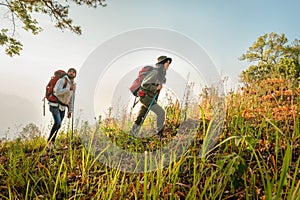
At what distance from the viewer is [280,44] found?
36.3m

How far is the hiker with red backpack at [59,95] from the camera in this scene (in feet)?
18.8

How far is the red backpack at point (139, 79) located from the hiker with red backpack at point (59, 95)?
69.1 inches

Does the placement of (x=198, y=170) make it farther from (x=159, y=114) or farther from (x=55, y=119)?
(x=55, y=119)

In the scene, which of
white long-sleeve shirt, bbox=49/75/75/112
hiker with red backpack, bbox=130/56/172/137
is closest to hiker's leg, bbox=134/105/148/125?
hiker with red backpack, bbox=130/56/172/137

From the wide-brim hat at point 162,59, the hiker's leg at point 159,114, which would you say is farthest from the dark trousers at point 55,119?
the wide-brim hat at point 162,59

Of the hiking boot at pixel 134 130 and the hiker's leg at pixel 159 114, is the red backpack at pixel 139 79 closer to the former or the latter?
the hiker's leg at pixel 159 114

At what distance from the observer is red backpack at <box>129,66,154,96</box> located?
459cm

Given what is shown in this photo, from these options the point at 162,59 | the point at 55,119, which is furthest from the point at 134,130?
the point at 55,119

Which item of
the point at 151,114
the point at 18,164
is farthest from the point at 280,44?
the point at 18,164

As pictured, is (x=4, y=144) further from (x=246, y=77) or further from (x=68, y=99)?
(x=246, y=77)

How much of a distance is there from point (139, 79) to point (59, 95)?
2300 millimetres

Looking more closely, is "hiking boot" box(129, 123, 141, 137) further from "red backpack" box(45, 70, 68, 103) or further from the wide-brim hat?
"red backpack" box(45, 70, 68, 103)

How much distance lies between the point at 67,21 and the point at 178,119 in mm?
7135

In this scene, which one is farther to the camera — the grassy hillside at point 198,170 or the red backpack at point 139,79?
the red backpack at point 139,79
